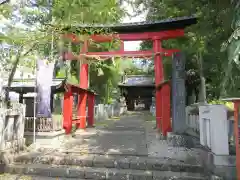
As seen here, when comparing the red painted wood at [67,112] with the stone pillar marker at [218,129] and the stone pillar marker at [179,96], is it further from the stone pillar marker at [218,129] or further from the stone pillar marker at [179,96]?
the stone pillar marker at [218,129]

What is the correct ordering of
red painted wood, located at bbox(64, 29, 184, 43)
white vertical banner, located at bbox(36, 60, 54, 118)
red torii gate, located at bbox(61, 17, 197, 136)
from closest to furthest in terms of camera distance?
white vertical banner, located at bbox(36, 60, 54, 118), red torii gate, located at bbox(61, 17, 197, 136), red painted wood, located at bbox(64, 29, 184, 43)

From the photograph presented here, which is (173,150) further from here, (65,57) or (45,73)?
(65,57)

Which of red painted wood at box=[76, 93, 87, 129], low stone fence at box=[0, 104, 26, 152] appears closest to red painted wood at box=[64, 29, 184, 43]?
red painted wood at box=[76, 93, 87, 129]

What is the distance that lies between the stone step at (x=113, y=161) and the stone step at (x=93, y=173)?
0.53ft

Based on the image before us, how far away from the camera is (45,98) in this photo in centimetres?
845

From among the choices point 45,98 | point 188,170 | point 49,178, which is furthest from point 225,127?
point 45,98

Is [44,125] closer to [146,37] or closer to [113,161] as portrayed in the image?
[113,161]

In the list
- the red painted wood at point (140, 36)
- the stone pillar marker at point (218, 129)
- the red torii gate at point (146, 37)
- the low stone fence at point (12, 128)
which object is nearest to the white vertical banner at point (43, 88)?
the low stone fence at point (12, 128)

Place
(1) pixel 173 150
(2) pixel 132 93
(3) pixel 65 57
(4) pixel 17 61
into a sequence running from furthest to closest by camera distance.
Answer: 1. (2) pixel 132 93
2. (3) pixel 65 57
3. (4) pixel 17 61
4. (1) pixel 173 150

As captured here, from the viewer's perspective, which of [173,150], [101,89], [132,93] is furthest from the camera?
[132,93]

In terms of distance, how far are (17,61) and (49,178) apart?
14.1 feet

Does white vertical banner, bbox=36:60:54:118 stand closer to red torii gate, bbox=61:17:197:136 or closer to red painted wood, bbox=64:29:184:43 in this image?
red torii gate, bbox=61:17:197:136

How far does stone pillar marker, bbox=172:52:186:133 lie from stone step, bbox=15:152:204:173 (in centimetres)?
254

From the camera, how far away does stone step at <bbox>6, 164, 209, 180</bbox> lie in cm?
569
